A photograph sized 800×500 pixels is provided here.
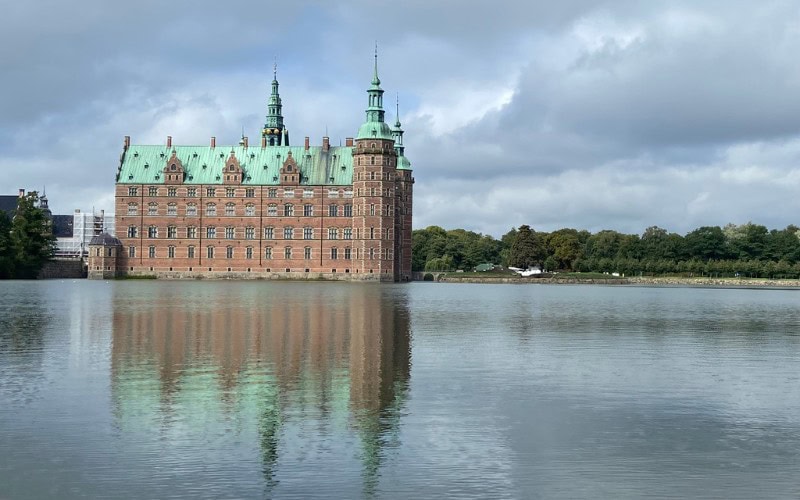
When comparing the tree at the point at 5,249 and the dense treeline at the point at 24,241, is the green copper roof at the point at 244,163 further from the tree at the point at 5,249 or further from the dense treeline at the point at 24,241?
the tree at the point at 5,249

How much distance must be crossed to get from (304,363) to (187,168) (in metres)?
92.0

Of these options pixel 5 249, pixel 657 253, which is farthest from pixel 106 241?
pixel 657 253

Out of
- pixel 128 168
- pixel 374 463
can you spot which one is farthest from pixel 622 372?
pixel 128 168

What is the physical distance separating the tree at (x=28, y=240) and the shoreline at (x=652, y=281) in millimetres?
44602

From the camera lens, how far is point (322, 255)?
354 ft

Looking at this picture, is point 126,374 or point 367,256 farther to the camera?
point 367,256

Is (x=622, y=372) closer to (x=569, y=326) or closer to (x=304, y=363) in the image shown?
(x=304, y=363)

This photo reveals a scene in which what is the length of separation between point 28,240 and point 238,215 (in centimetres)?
2365

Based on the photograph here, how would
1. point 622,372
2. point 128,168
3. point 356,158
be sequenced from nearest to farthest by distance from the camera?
point 622,372 → point 356,158 → point 128,168

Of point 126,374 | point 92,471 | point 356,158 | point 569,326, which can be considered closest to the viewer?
point 92,471

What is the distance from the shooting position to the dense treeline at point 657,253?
127 meters

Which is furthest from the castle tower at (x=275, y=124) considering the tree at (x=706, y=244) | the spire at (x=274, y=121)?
the tree at (x=706, y=244)

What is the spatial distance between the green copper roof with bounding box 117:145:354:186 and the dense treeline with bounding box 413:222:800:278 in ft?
116

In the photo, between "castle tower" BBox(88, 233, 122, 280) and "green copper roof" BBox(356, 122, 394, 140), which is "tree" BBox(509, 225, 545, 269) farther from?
"castle tower" BBox(88, 233, 122, 280)
